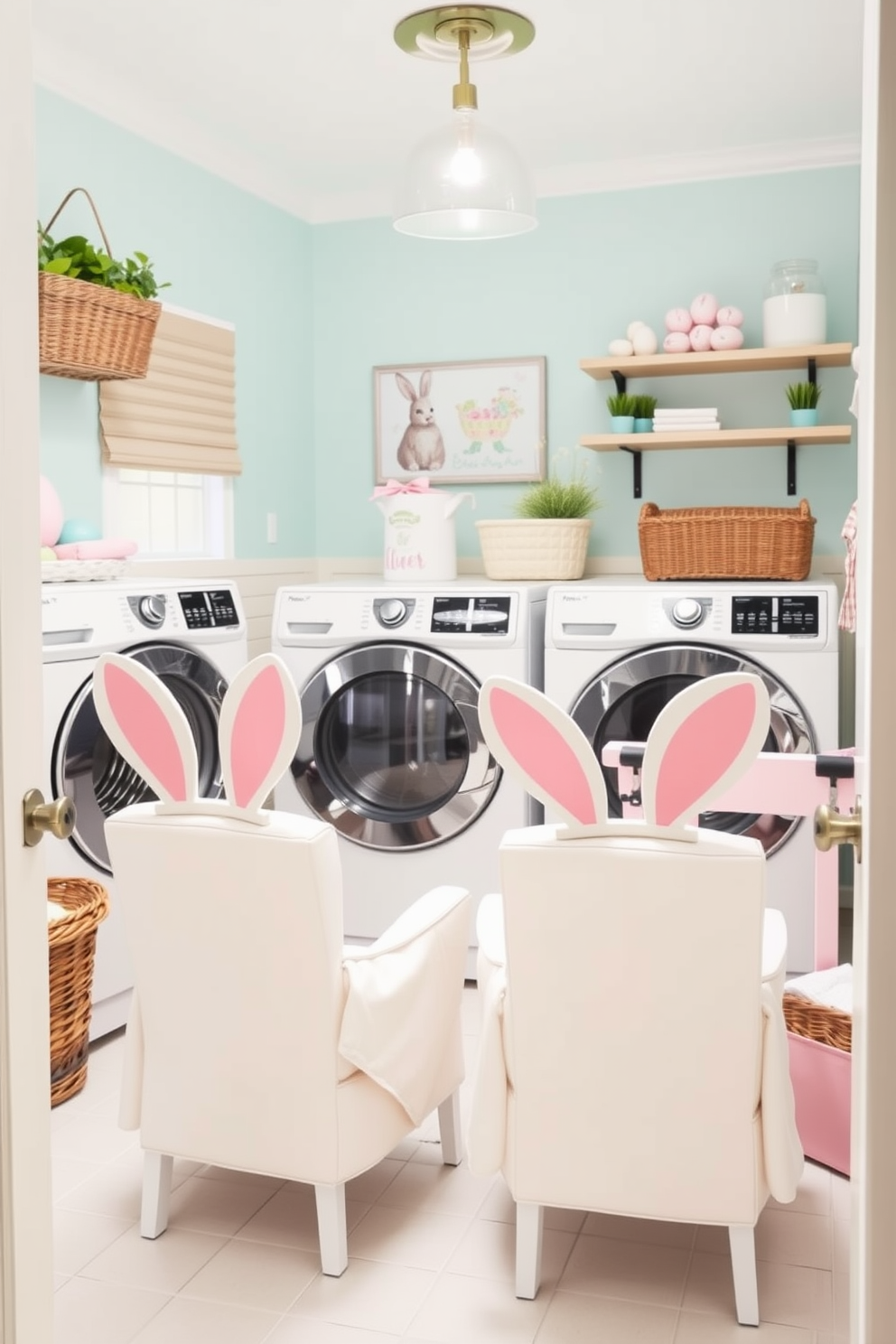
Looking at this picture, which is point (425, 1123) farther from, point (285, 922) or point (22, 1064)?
point (22, 1064)

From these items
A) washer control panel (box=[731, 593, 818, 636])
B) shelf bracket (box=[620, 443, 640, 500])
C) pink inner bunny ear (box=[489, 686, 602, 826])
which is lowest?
pink inner bunny ear (box=[489, 686, 602, 826])

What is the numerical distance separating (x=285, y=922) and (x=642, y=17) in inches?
88.8

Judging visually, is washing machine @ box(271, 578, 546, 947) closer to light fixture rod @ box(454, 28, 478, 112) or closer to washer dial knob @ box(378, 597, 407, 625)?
washer dial knob @ box(378, 597, 407, 625)

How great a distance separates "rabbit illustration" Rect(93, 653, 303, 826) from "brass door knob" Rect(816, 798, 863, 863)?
87 centimetres

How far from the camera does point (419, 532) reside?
12.3ft

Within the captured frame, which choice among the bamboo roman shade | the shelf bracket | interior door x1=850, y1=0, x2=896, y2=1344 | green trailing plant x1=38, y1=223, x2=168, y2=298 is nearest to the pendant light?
green trailing plant x1=38, y1=223, x2=168, y2=298

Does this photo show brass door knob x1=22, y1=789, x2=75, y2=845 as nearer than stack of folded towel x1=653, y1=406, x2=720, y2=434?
Yes

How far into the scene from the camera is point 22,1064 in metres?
1.31

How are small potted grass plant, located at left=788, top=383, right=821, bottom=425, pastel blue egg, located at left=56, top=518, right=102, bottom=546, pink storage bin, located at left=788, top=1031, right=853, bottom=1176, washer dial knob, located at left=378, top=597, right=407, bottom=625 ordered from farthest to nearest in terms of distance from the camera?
small potted grass plant, located at left=788, top=383, right=821, bottom=425
washer dial knob, located at left=378, top=597, right=407, bottom=625
pastel blue egg, located at left=56, top=518, right=102, bottom=546
pink storage bin, located at left=788, top=1031, right=853, bottom=1176

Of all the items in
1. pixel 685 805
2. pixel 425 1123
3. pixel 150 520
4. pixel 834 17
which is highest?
pixel 834 17

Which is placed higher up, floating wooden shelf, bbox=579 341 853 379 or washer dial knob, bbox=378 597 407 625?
floating wooden shelf, bbox=579 341 853 379

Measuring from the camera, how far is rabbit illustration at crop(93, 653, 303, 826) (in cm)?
188

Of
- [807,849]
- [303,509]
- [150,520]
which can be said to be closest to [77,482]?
[150,520]

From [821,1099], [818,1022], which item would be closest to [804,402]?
[818,1022]
